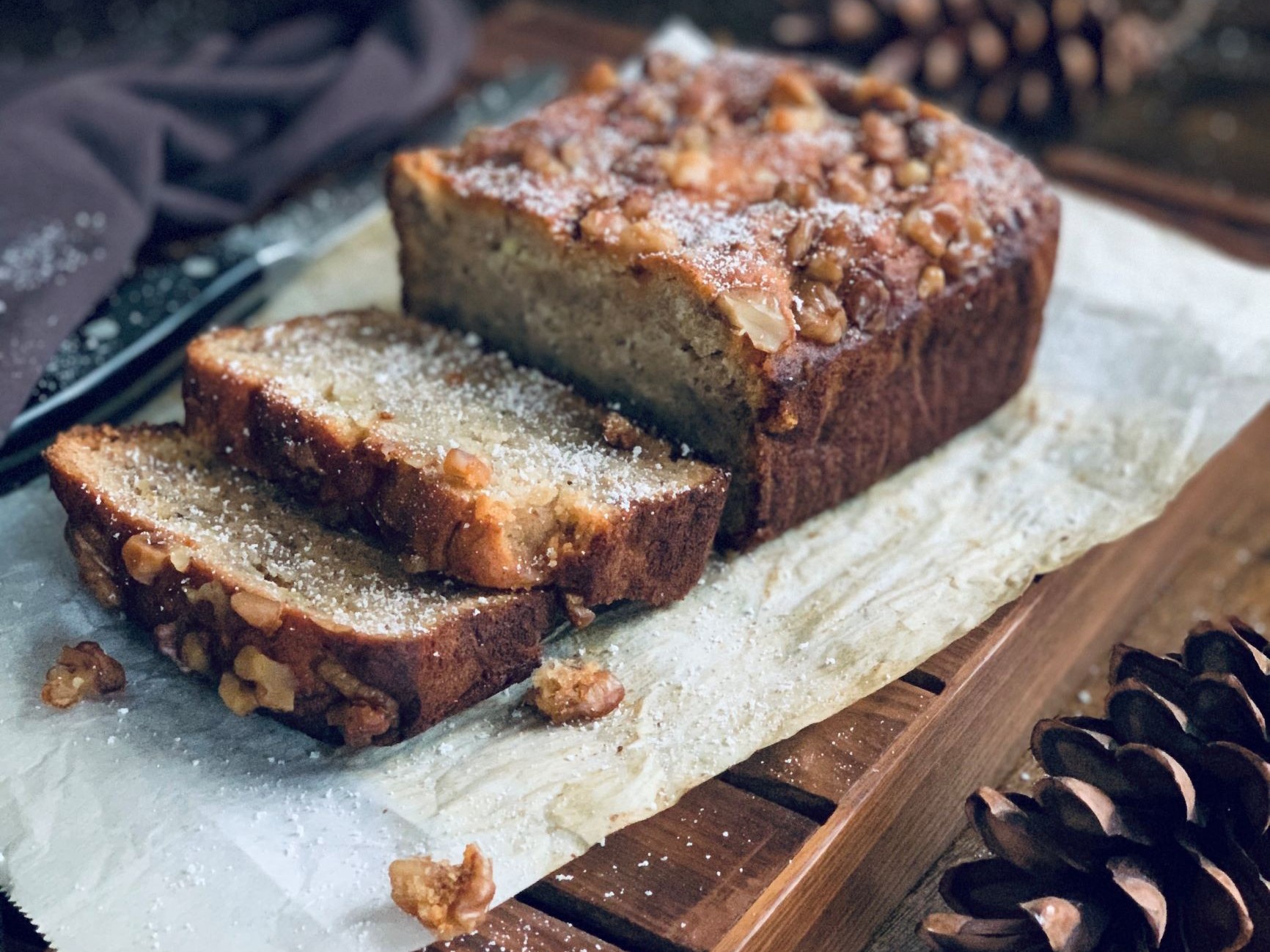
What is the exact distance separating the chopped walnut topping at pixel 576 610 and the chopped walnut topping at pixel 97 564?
78 centimetres

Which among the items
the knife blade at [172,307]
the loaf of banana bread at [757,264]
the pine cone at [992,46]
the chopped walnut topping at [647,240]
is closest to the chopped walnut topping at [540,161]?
the loaf of banana bread at [757,264]

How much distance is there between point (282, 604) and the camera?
2115 millimetres

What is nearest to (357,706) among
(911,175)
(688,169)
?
(688,169)

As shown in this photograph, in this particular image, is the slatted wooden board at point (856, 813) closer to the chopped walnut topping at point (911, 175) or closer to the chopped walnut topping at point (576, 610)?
the chopped walnut topping at point (576, 610)

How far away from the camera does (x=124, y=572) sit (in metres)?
2.31

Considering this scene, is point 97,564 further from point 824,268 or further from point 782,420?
point 824,268

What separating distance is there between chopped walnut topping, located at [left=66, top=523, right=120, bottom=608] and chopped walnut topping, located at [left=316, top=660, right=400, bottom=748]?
0.50m

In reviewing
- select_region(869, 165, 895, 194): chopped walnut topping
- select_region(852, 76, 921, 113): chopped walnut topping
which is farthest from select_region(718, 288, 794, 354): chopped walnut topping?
select_region(852, 76, 921, 113): chopped walnut topping

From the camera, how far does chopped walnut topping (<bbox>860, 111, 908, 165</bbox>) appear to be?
283 cm

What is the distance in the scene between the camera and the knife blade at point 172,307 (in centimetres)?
282

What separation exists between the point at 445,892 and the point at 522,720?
0.41 metres

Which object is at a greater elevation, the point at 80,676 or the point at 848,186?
the point at 848,186

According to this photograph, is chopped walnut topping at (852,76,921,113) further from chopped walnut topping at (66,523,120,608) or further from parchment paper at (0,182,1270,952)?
chopped walnut topping at (66,523,120,608)

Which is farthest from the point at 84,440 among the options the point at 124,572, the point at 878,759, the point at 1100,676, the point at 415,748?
the point at 1100,676
